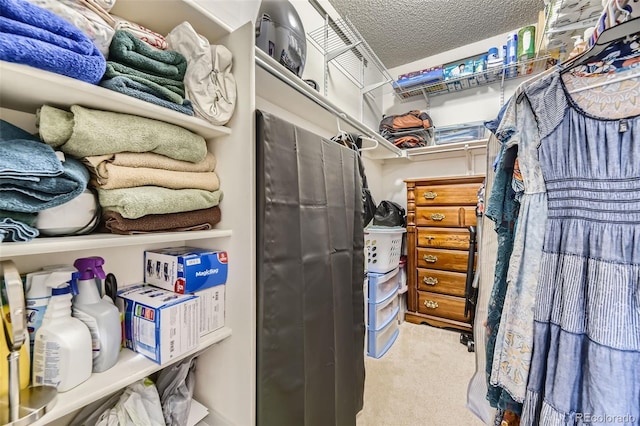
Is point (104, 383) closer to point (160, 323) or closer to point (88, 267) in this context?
point (160, 323)

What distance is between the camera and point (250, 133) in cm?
83

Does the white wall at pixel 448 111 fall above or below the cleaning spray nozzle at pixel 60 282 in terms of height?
above

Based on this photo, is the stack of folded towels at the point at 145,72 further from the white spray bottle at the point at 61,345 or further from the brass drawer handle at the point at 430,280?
the brass drawer handle at the point at 430,280

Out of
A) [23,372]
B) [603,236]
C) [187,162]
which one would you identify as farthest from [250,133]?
[603,236]

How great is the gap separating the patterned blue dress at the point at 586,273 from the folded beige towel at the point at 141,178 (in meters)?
0.98

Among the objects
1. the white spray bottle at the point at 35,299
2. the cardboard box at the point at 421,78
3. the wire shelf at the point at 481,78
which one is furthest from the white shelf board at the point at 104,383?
the wire shelf at the point at 481,78

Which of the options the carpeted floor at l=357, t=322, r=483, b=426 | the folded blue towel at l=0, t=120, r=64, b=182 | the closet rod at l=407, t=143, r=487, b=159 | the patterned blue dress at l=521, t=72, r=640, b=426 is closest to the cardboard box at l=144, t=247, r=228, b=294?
the folded blue towel at l=0, t=120, r=64, b=182

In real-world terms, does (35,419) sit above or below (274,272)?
below

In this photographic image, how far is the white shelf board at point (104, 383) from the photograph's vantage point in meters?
0.50

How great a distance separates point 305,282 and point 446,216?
1.89 m

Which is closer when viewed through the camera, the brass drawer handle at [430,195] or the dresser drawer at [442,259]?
the dresser drawer at [442,259]

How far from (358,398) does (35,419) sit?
1246mm

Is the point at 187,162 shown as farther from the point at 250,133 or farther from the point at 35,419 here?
the point at 35,419

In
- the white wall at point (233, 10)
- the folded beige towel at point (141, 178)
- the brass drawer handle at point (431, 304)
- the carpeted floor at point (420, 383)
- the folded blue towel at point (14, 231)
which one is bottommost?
the carpeted floor at point (420, 383)
